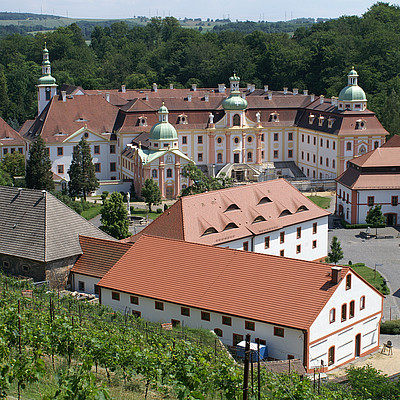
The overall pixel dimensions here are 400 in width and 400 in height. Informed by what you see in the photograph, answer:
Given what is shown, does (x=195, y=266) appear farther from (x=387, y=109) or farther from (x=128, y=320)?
(x=387, y=109)

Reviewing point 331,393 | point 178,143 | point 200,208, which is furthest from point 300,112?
point 331,393

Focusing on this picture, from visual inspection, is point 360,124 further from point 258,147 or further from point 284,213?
point 284,213

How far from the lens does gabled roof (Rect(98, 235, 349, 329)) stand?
38.1 meters

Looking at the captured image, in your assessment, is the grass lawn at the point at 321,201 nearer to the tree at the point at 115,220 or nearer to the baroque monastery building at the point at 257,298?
the tree at the point at 115,220

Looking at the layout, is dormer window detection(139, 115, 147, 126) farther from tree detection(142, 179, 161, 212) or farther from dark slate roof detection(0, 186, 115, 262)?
dark slate roof detection(0, 186, 115, 262)

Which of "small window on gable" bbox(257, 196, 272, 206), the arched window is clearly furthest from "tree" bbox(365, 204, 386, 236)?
the arched window

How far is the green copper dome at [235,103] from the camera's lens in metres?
87.8

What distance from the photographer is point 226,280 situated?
40.4 metres

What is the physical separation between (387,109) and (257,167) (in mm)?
15886

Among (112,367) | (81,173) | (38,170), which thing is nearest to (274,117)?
(81,173)

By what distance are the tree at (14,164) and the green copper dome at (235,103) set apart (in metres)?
21.6

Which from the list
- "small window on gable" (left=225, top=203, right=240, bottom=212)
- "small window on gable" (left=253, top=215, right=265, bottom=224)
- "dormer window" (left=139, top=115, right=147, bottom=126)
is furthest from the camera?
"dormer window" (left=139, top=115, right=147, bottom=126)

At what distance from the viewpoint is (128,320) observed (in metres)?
38.5

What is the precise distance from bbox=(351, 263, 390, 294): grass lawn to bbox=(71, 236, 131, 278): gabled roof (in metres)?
16.5
